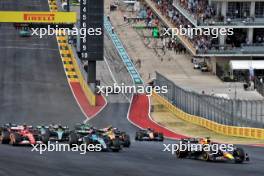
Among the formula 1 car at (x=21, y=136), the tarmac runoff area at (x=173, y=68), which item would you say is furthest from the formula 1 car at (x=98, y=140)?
the tarmac runoff area at (x=173, y=68)

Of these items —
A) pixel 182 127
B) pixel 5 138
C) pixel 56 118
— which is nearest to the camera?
pixel 5 138

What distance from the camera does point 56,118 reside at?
67.6 m

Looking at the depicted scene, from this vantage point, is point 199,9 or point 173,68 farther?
point 199,9

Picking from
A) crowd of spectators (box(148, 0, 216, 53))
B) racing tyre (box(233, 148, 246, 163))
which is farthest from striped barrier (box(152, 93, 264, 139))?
racing tyre (box(233, 148, 246, 163))

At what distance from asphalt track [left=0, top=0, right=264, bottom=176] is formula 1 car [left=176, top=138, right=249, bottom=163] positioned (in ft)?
1.40

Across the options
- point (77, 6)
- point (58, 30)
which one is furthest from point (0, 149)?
point (77, 6)

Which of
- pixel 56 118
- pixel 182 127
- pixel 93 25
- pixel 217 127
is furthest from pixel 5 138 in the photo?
pixel 93 25

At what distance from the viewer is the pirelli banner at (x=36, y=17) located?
286 ft

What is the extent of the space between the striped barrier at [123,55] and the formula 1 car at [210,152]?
1682 inches

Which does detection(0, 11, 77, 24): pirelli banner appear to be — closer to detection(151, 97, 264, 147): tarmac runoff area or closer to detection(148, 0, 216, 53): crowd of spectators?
detection(148, 0, 216, 53): crowd of spectators

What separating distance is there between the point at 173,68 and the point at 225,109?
3020 cm

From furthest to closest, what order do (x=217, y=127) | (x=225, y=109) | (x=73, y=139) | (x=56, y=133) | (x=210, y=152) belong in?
(x=217, y=127) → (x=225, y=109) → (x=56, y=133) → (x=73, y=139) → (x=210, y=152)

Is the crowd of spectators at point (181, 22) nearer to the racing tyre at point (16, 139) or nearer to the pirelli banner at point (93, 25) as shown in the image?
the pirelli banner at point (93, 25)

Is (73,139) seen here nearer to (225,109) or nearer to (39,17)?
(225,109)
